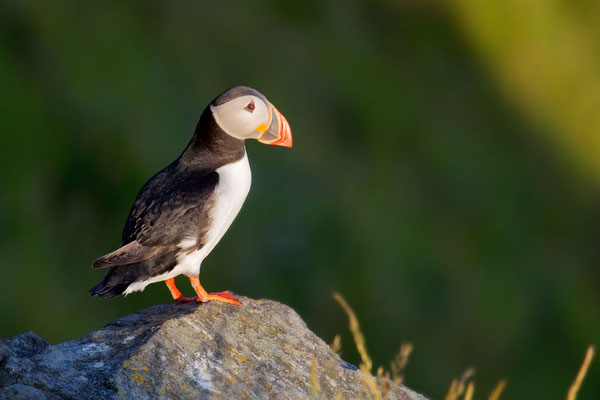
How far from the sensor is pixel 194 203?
15.6ft

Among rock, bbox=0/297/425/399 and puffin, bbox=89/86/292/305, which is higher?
puffin, bbox=89/86/292/305

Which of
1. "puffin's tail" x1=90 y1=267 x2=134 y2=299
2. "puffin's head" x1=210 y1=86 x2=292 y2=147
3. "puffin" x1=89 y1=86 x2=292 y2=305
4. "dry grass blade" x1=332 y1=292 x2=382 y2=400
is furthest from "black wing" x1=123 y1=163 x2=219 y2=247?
"dry grass blade" x1=332 y1=292 x2=382 y2=400

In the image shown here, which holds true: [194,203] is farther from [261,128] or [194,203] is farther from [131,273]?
[261,128]

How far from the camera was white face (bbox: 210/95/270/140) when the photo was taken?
4.97 m

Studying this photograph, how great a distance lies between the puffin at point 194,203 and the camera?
4621 millimetres

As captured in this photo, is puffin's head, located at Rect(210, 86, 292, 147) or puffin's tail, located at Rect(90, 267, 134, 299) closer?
puffin's tail, located at Rect(90, 267, 134, 299)

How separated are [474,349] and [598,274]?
259 cm

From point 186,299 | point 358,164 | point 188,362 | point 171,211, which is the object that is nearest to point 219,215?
point 171,211

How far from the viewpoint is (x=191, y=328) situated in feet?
13.0

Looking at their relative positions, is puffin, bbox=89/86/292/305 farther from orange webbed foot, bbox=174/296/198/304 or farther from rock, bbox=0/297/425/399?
rock, bbox=0/297/425/399

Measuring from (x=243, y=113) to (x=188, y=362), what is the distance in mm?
1736

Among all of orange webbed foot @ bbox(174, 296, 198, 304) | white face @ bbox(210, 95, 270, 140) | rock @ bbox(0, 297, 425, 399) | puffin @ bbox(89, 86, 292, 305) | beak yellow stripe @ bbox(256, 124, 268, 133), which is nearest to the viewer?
rock @ bbox(0, 297, 425, 399)

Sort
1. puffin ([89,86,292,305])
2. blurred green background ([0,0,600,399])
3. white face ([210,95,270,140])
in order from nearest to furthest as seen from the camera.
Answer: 1. puffin ([89,86,292,305])
2. white face ([210,95,270,140])
3. blurred green background ([0,0,600,399])

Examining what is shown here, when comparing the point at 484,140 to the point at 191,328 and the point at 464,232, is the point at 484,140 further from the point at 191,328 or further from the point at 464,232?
the point at 191,328
